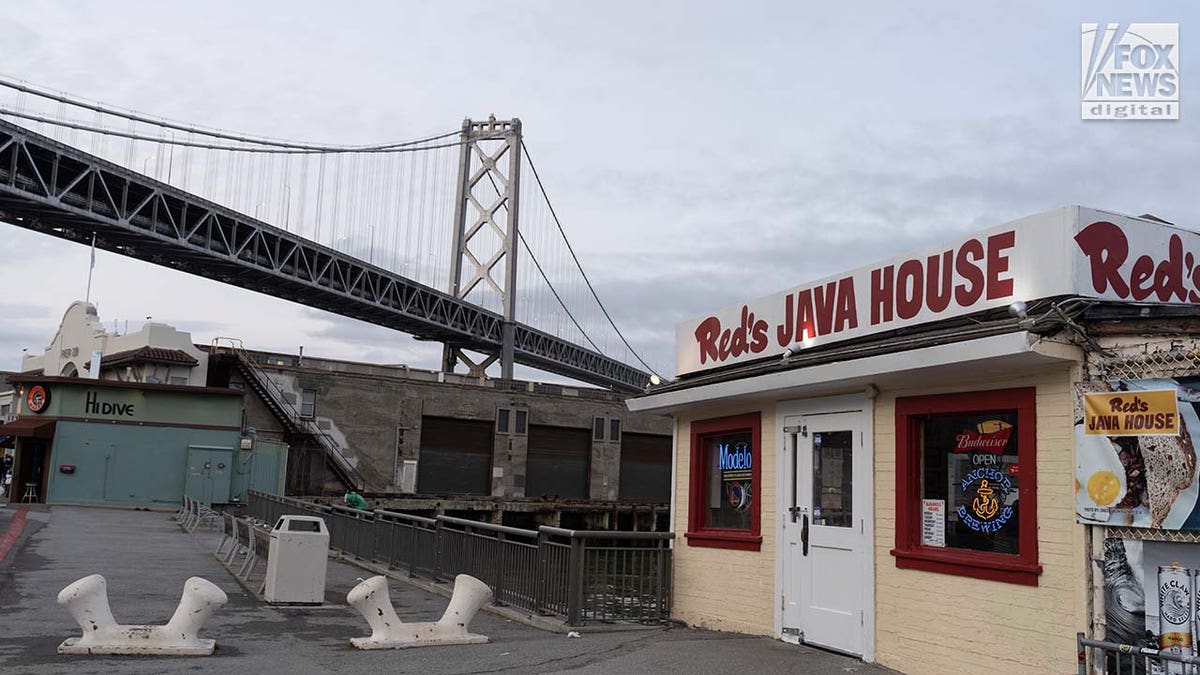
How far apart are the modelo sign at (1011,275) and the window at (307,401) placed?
132 ft

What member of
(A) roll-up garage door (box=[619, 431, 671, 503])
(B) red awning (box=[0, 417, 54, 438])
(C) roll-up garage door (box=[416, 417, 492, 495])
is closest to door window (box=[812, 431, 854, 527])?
(B) red awning (box=[0, 417, 54, 438])

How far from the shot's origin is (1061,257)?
7.86 m

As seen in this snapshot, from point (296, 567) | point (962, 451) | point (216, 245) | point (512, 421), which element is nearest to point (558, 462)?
point (512, 421)

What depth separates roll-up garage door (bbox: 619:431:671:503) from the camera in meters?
60.8

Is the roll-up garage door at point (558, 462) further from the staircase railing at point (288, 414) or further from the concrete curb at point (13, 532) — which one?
the concrete curb at point (13, 532)

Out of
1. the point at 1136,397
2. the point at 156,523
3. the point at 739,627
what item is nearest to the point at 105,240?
the point at 156,523

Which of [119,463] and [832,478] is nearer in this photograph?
[832,478]

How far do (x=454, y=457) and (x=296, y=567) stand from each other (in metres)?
40.4

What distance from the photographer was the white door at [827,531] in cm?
945

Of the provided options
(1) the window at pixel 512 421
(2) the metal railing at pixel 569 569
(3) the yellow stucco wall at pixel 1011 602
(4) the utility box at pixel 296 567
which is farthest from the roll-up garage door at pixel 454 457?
(3) the yellow stucco wall at pixel 1011 602

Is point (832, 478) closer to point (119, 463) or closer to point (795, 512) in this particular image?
point (795, 512)

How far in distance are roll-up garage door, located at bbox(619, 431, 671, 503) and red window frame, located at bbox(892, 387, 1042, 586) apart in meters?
51.2

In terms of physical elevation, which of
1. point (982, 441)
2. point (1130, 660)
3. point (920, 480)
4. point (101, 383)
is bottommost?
point (1130, 660)

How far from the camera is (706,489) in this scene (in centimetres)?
1214
